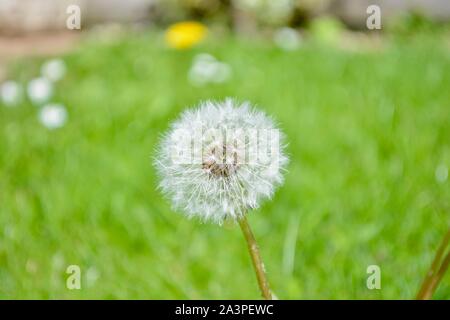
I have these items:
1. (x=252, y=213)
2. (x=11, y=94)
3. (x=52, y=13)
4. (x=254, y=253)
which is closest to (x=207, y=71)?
(x=11, y=94)

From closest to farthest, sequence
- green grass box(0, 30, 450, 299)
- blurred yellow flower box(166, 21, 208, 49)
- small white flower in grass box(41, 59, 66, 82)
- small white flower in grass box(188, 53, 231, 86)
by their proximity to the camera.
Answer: green grass box(0, 30, 450, 299) → small white flower in grass box(188, 53, 231, 86) → small white flower in grass box(41, 59, 66, 82) → blurred yellow flower box(166, 21, 208, 49)

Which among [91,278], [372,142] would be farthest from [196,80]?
[91,278]

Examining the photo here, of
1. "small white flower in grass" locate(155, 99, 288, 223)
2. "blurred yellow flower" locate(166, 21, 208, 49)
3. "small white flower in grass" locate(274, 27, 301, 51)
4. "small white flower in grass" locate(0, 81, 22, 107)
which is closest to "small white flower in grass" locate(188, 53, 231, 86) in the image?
"blurred yellow flower" locate(166, 21, 208, 49)

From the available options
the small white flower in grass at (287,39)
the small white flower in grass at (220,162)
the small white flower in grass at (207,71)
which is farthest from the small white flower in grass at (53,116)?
the small white flower in grass at (220,162)

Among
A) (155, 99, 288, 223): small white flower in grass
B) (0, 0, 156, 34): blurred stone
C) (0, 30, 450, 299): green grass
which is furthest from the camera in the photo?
(0, 0, 156, 34): blurred stone

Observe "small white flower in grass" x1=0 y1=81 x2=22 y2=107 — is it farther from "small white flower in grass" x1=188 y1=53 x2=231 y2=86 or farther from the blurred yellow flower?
the blurred yellow flower
